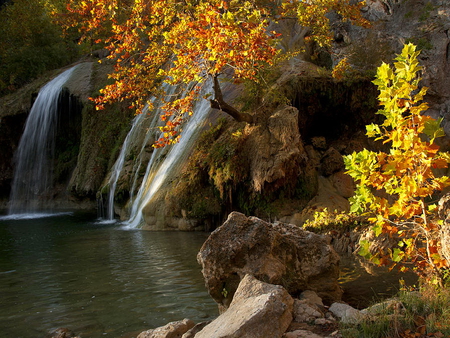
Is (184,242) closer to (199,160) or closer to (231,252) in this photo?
(199,160)

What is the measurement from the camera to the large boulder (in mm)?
5176

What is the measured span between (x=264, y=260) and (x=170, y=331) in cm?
147

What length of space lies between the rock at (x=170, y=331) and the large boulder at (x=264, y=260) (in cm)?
68

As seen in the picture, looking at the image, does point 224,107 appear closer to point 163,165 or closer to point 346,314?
point 163,165

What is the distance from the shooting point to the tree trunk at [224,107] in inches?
428

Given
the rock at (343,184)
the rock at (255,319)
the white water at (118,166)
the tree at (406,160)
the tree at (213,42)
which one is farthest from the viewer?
the white water at (118,166)

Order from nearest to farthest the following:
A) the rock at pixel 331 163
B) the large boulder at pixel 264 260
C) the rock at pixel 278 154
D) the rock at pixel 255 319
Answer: the rock at pixel 255 319 < the large boulder at pixel 264 260 < the rock at pixel 278 154 < the rock at pixel 331 163

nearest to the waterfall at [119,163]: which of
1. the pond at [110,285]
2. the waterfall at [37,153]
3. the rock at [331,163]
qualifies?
the pond at [110,285]

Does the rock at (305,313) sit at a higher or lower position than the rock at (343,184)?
lower

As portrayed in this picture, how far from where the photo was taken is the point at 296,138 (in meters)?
10.8

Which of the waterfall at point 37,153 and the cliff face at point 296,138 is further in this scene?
the waterfall at point 37,153

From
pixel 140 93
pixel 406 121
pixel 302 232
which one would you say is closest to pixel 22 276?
pixel 302 232

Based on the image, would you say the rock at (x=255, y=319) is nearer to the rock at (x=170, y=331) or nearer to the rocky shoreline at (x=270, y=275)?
the rocky shoreline at (x=270, y=275)

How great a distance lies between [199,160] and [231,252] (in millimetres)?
7141
